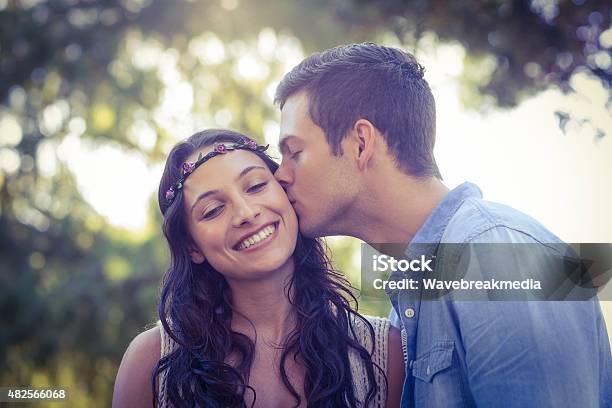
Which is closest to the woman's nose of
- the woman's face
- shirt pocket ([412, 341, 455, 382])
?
the woman's face

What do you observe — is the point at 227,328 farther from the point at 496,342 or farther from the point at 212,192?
the point at 496,342

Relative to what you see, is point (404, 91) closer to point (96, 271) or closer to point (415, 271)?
point (415, 271)

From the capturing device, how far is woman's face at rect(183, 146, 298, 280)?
1.85m

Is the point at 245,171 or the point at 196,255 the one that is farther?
the point at 196,255

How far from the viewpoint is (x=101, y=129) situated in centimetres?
409

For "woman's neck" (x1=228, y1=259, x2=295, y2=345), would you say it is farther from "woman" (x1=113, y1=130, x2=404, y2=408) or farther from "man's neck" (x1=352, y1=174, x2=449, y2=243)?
"man's neck" (x1=352, y1=174, x2=449, y2=243)

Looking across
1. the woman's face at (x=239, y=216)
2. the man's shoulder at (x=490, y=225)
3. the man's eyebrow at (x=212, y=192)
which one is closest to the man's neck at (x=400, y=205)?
the man's shoulder at (x=490, y=225)

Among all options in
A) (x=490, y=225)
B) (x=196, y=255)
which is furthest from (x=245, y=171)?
(x=490, y=225)

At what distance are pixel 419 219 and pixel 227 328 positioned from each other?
628mm

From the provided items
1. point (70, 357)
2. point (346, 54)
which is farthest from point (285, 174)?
point (70, 357)

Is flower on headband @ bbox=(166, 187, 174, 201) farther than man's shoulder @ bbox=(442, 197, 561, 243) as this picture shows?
Yes

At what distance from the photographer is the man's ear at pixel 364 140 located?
1.95 meters

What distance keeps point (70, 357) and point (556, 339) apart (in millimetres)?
2980

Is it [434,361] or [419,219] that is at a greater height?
[419,219]
